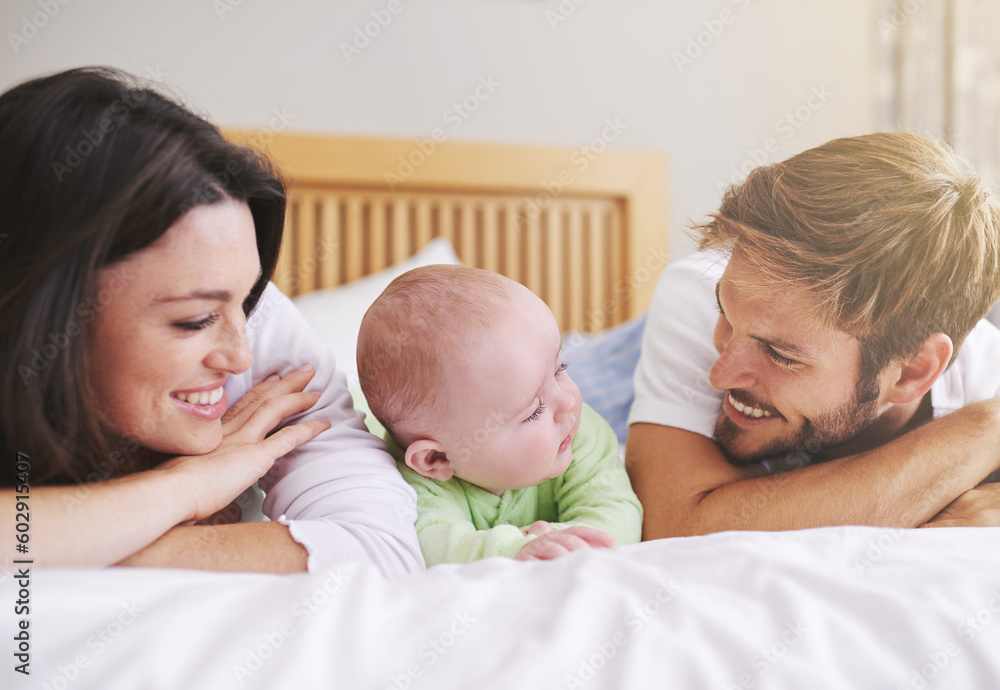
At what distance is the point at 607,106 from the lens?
2148mm

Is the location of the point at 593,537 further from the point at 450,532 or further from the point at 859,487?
the point at 859,487

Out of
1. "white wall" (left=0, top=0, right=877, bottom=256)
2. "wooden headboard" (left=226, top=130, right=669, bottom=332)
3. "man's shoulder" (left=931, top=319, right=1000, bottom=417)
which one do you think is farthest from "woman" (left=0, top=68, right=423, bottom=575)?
"white wall" (left=0, top=0, right=877, bottom=256)

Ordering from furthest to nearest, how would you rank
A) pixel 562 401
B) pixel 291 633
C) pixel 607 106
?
1. pixel 607 106
2. pixel 562 401
3. pixel 291 633

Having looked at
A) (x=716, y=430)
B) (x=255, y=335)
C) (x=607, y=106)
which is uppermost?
(x=607, y=106)

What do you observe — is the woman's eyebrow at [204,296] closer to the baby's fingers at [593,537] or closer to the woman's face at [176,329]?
the woman's face at [176,329]

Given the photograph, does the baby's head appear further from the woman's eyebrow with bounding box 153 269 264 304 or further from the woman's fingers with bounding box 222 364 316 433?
the woman's eyebrow with bounding box 153 269 264 304

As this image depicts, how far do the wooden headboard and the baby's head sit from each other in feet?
3.75

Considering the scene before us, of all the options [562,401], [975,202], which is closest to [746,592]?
[562,401]

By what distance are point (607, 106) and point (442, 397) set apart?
5.44 feet

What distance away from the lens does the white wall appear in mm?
1917

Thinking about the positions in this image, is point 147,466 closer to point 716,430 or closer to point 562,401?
point 562,401

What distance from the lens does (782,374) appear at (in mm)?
718

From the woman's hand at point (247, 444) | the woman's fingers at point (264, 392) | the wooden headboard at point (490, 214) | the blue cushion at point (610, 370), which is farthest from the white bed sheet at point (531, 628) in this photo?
the wooden headboard at point (490, 214)

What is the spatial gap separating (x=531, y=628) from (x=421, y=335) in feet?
1.07
